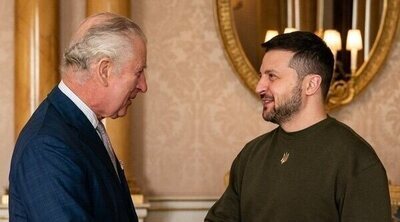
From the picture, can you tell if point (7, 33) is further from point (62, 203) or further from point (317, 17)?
point (62, 203)

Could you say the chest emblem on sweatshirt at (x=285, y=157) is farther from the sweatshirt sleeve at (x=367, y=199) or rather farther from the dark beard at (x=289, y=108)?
the sweatshirt sleeve at (x=367, y=199)

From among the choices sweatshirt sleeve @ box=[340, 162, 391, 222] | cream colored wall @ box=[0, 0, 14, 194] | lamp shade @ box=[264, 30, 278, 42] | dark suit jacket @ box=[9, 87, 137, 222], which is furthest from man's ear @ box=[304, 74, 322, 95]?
cream colored wall @ box=[0, 0, 14, 194]

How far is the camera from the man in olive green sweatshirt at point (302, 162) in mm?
2697

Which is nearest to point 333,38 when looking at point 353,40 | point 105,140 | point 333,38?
point 333,38

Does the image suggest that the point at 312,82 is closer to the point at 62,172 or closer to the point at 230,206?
the point at 230,206

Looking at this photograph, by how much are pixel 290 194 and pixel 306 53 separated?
487mm

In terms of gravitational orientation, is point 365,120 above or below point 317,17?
below

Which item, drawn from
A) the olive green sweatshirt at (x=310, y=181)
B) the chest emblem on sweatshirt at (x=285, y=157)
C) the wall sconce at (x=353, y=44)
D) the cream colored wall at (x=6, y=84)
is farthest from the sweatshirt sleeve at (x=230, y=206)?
the wall sconce at (x=353, y=44)

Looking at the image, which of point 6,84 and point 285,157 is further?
point 6,84

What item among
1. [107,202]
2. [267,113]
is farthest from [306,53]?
[107,202]

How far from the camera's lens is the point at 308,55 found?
9.61 ft

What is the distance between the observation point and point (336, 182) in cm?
274

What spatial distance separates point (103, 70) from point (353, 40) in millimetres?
2819

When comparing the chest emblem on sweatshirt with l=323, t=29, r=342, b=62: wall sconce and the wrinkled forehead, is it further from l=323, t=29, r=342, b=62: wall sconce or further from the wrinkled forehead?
l=323, t=29, r=342, b=62: wall sconce
